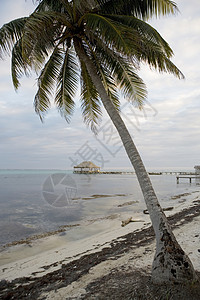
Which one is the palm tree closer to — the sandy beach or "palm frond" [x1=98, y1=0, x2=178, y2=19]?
"palm frond" [x1=98, y1=0, x2=178, y2=19]

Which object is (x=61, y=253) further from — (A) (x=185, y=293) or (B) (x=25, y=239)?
(A) (x=185, y=293)

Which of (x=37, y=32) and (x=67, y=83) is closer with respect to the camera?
(x=37, y=32)

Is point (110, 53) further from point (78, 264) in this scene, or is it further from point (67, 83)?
point (78, 264)

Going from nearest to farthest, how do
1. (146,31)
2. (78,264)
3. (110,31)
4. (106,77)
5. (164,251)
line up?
(164,251) → (110,31) → (146,31) → (78,264) → (106,77)

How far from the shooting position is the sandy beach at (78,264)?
13.0ft

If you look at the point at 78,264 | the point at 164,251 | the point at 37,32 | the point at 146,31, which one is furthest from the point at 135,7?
the point at 78,264

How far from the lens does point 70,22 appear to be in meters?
4.77

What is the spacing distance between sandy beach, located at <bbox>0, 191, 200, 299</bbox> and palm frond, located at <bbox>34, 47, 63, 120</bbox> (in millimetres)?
4687

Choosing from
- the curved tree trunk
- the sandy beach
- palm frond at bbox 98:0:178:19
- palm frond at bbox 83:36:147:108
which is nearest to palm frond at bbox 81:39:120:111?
palm frond at bbox 83:36:147:108

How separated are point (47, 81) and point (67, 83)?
0.79m

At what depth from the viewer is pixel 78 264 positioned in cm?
539

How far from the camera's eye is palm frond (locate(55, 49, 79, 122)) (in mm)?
6503

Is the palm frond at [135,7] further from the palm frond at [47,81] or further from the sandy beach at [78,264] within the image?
the sandy beach at [78,264]

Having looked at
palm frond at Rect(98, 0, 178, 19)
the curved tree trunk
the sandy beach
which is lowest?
the sandy beach
